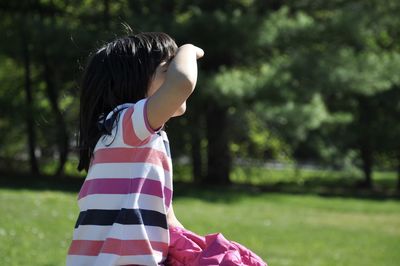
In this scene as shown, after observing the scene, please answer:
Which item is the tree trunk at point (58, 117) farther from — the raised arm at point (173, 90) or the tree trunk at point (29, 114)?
the raised arm at point (173, 90)

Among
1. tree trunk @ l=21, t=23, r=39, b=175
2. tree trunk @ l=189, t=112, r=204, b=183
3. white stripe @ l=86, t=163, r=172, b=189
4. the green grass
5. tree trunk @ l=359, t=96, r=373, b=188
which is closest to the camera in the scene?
white stripe @ l=86, t=163, r=172, b=189

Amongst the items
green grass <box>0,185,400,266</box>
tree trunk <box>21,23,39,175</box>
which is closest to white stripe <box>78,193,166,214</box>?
green grass <box>0,185,400,266</box>

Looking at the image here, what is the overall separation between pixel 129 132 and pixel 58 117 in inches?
603

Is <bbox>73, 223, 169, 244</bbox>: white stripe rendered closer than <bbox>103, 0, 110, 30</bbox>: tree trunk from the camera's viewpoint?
Yes

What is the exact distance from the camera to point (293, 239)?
10.1 m

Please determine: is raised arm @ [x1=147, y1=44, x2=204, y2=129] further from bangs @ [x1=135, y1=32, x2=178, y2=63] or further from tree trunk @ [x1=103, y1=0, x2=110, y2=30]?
tree trunk @ [x1=103, y1=0, x2=110, y2=30]

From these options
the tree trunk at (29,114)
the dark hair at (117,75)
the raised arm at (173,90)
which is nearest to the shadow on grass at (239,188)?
the tree trunk at (29,114)

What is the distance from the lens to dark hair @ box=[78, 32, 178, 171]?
2.41 m

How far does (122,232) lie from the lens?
2238 millimetres

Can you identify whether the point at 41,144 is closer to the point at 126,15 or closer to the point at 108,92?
the point at 126,15

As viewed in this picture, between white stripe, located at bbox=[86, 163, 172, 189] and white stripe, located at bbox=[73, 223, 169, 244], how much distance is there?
0.55 feet

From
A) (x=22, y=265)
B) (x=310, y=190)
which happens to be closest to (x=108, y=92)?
(x=22, y=265)

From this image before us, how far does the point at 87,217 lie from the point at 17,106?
53.3 ft

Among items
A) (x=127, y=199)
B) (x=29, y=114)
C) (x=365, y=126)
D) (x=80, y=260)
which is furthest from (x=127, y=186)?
(x=365, y=126)
